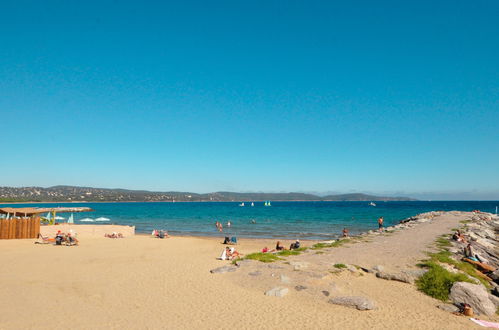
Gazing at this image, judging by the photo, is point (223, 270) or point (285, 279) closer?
point (285, 279)

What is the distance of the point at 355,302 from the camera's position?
1135 cm

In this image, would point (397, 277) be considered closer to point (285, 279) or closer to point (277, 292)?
point (285, 279)

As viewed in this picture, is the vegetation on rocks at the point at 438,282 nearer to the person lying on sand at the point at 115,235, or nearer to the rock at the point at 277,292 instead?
the rock at the point at 277,292

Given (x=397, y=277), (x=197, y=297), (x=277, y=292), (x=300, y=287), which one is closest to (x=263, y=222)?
(x=397, y=277)

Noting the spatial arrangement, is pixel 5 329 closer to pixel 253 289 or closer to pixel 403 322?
pixel 253 289

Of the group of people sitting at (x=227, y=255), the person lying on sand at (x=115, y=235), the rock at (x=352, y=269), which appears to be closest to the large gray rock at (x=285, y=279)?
the rock at (x=352, y=269)

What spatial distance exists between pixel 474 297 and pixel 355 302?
4225 millimetres

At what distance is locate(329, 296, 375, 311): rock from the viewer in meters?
11.1

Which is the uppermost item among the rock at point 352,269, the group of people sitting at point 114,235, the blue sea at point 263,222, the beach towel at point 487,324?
the rock at point 352,269

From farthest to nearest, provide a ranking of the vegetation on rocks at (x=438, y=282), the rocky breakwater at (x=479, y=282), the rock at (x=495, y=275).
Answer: the rock at (x=495, y=275), the vegetation on rocks at (x=438, y=282), the rocky breakwater at (x=479, y=282)

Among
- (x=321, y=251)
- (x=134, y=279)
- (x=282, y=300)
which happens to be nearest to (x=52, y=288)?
(x=134, y=279)

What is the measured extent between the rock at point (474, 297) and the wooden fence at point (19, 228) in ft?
110

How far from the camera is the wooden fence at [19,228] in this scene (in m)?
30.5

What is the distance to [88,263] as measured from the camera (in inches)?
767
